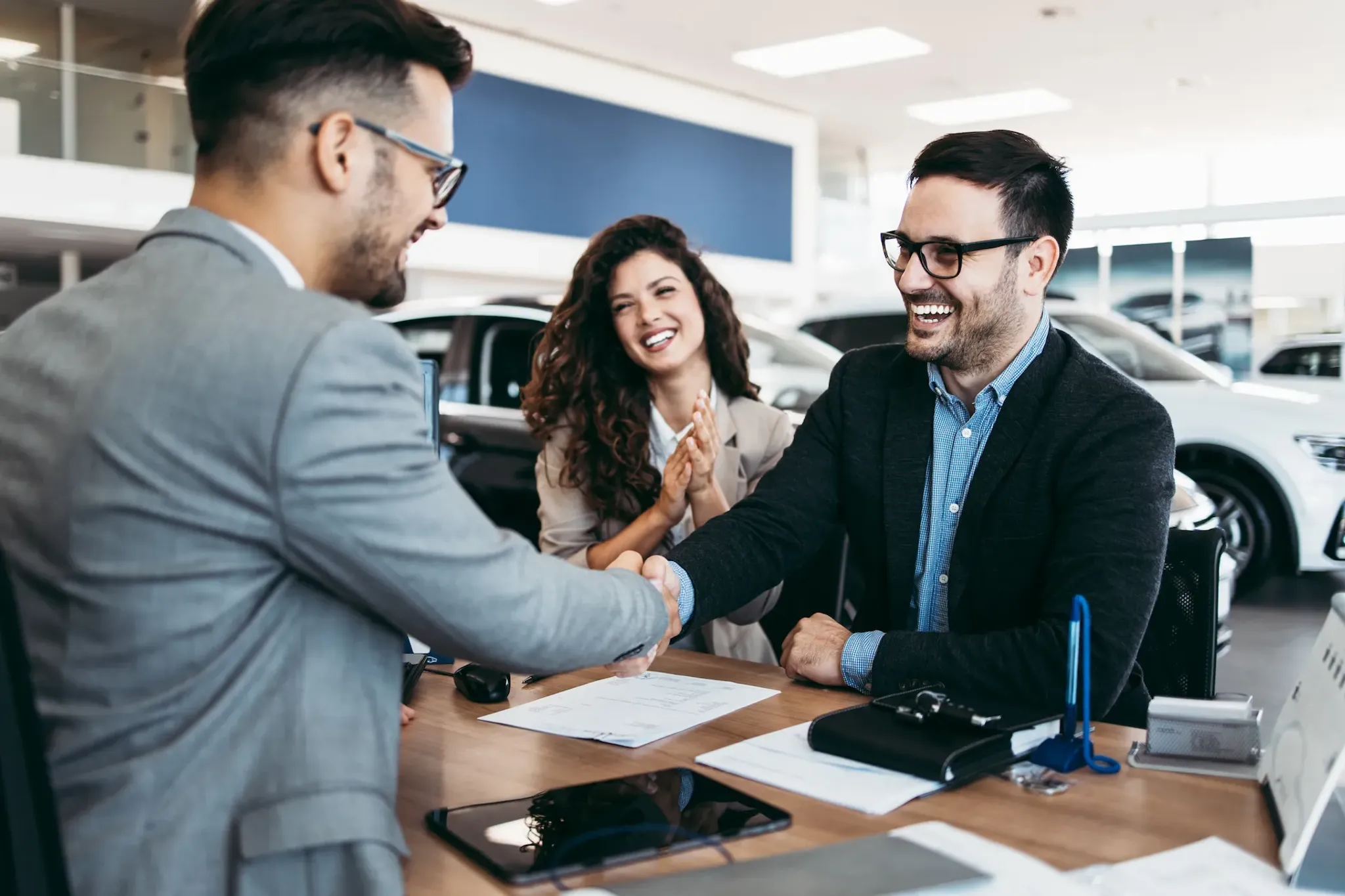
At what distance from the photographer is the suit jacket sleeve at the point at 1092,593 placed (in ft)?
5.39

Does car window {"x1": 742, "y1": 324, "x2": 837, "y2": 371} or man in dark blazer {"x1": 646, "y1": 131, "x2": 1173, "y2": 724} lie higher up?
car window {"x1": 742, "y1": 324, "x2": 837, "y2": 371}

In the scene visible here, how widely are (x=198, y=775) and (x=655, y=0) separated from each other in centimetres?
870

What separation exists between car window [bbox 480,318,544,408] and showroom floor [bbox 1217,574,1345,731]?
9.70ft

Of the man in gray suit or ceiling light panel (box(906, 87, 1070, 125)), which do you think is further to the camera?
ceiling light panel (box(906, 87, 1070, 125))

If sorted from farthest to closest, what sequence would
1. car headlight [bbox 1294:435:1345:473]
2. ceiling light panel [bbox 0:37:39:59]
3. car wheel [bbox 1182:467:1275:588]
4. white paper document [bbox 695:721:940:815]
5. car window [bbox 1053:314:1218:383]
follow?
1. ceiling light panel [bbox 0:37:39:59]
2. car window [bbox 1053:314:1218:383]
3. car wheel [bbox 1182:467:1275:588]
4. car headlight [bbox 1294:435:1345:473]
5. white paper document [bbox 695:721:940:815]

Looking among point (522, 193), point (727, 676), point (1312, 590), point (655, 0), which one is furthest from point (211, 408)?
point (522, 193)

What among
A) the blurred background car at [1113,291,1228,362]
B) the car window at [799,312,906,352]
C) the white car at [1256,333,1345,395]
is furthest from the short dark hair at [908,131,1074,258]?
the blurred background car at [1113,291,1228,362]

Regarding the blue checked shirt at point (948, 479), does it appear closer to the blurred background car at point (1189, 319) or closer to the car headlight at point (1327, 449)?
the car headlight at point (1327, 449)

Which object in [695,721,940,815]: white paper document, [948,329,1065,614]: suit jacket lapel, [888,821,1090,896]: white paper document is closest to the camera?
[888,821,1090,896]: white paper document

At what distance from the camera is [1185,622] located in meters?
1.88

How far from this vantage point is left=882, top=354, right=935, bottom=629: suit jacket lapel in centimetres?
202

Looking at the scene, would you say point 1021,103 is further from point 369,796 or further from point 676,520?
point 369,796

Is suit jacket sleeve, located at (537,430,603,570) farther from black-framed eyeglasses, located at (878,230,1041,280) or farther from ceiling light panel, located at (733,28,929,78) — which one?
ceiling light panel, located at (733,28,929,78)

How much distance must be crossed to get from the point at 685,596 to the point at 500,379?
3.13m
